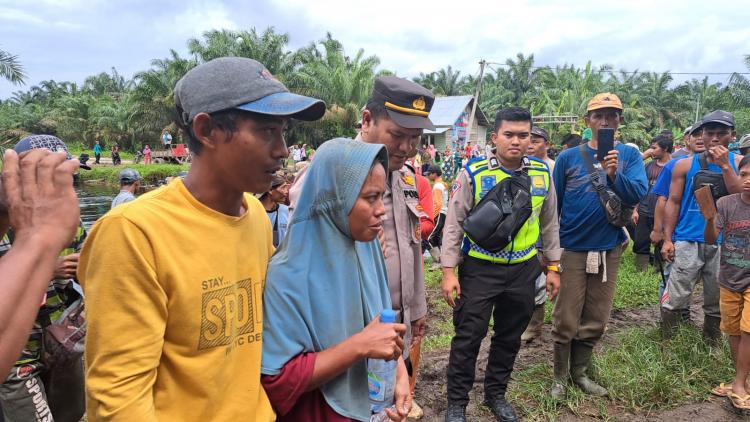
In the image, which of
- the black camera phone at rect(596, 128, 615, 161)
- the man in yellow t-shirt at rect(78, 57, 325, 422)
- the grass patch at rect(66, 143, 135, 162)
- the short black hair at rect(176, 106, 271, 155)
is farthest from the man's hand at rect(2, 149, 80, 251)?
the grass patch at rect(66, 143, 135, 162)

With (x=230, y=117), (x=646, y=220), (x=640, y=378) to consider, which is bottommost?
(x=640, y=378)

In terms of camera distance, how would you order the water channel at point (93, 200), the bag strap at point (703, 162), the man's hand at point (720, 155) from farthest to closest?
the water channel at point (93, 200) < the bag strap at point (703, 162) < the man's hand at point (720, 155)

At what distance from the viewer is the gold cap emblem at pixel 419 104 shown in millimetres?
2558

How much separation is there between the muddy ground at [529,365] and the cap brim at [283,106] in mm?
2775

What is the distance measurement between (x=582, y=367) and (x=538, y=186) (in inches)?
61.8

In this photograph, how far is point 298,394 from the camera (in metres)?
1.51

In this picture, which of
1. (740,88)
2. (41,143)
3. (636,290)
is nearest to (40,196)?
(41,143)

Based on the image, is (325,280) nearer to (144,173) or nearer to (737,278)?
(737,278)

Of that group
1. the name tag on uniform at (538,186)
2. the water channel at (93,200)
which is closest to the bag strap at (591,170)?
the name tag on uniform at (538,186)

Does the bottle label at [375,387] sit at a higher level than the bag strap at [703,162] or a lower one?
lower

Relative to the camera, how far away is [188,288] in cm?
129

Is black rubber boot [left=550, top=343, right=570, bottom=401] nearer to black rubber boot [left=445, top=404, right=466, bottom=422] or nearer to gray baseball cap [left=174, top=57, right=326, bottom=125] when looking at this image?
black rubber boot [left=445, top=404, right=466, bottom=422]

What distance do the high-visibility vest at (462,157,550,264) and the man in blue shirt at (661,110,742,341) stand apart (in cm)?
180

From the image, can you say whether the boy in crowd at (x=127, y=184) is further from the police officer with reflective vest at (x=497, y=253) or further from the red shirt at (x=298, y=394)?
the red shirt at (x=298, y=394)
